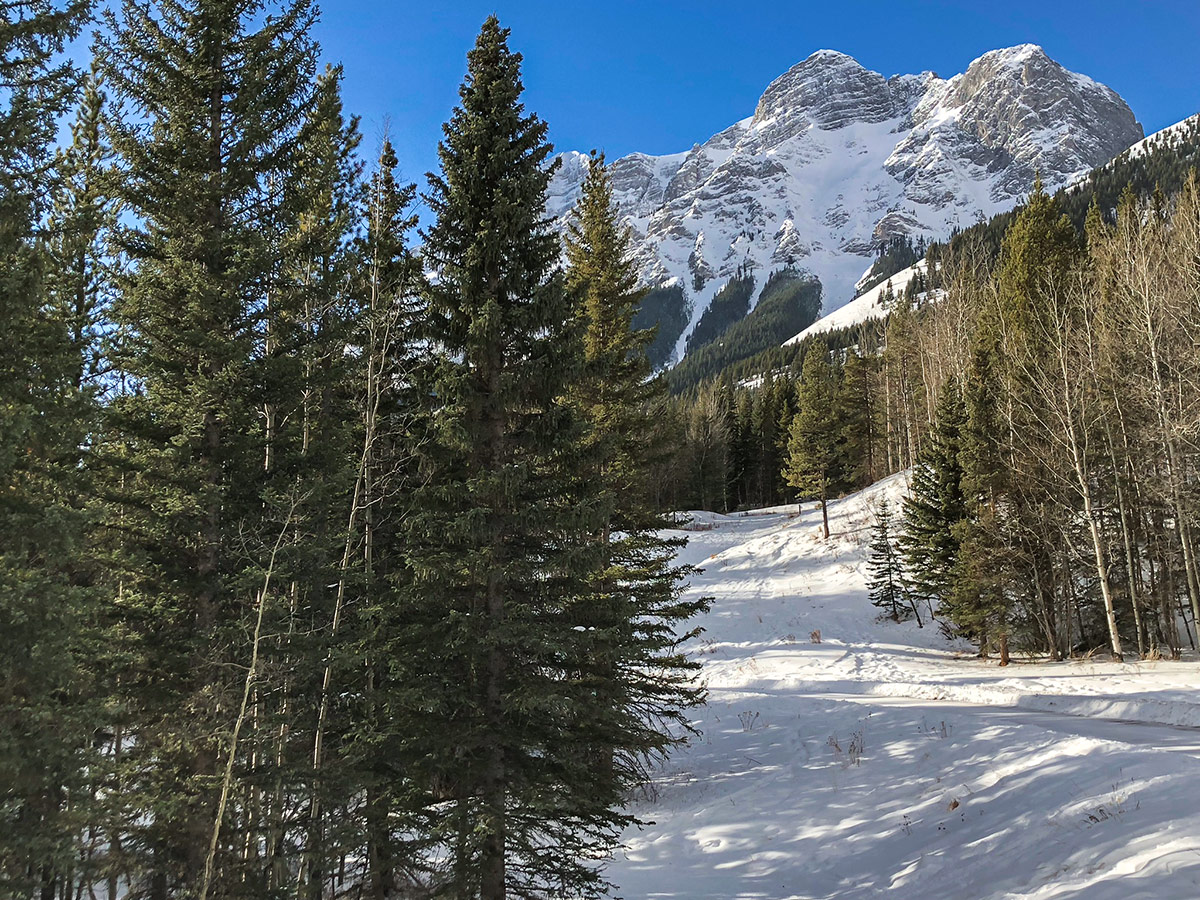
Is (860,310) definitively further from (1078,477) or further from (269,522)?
(269,522)

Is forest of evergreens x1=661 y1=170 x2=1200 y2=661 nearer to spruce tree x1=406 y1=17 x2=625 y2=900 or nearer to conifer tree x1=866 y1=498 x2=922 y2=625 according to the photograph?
conifer tree x1=866 y1=498 x2=922 y2=625

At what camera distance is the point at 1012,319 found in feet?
101

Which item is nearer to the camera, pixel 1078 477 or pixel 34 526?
pixel 34 526

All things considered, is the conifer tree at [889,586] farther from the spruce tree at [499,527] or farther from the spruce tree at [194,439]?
the spruce tree at [194,439]

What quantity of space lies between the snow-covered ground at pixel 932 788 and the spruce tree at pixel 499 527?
12.5ft

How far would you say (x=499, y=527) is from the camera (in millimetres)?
8328

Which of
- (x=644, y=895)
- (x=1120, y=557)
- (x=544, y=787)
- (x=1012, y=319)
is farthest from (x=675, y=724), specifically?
(x=1012, y=319)

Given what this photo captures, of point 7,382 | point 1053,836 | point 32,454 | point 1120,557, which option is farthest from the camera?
Result: point 1120,557

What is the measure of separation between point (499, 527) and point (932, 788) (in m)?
8.26

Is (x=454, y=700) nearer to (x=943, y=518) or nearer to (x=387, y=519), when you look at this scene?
(x=387, y=519)

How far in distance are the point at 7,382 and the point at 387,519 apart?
17.3 ft

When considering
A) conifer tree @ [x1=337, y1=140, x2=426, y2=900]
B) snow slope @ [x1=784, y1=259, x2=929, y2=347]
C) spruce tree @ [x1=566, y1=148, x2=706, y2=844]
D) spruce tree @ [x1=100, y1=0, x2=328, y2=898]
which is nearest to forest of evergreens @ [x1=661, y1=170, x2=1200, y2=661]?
spruce tree @ [x1=566, y1=148, x2=706, y2=844]

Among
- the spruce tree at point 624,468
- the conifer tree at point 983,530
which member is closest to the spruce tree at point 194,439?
the spruce tree at point 624,468

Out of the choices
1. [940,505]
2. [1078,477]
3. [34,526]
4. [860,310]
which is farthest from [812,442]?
[860,310]
